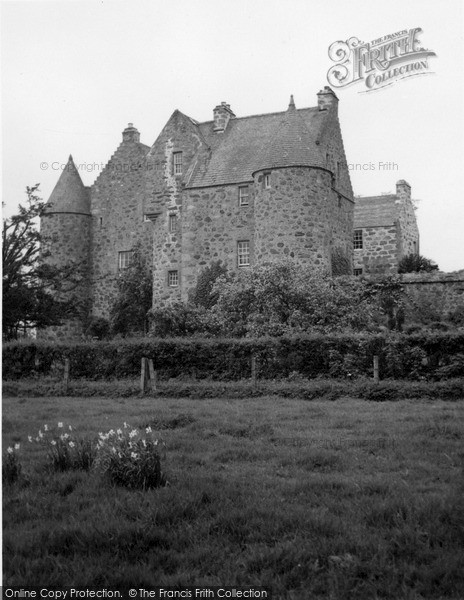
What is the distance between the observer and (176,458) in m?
9.53

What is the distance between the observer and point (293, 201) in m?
32.2

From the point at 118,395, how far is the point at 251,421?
16.3 ft

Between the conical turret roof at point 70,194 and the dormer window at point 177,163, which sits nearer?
the dormer window at point 177,163

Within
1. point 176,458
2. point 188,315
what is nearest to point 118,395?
point 176,458

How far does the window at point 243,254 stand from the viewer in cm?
3447

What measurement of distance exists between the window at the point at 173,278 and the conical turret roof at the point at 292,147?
7.17 metres

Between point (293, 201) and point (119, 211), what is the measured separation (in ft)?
A: 40.7

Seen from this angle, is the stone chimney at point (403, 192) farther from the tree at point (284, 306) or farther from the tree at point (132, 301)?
the tree at point (284, 306)

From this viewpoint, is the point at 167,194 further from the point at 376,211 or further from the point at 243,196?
the point at 376,211

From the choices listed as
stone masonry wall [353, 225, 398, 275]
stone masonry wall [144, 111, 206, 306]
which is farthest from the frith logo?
stone masonry wall [353, 225, 398, 275]

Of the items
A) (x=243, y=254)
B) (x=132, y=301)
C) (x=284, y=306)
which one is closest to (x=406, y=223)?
(x=243, y=254)

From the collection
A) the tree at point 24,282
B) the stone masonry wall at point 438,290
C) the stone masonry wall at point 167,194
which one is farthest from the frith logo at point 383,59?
the stone masonry wall at point 167,194

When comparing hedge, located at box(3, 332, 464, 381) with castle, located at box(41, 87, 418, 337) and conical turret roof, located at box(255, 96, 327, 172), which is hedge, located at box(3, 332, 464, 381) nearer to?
castle, located at box(41, 87, 418, 337)

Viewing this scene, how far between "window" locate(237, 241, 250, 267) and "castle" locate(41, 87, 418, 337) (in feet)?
0.16
